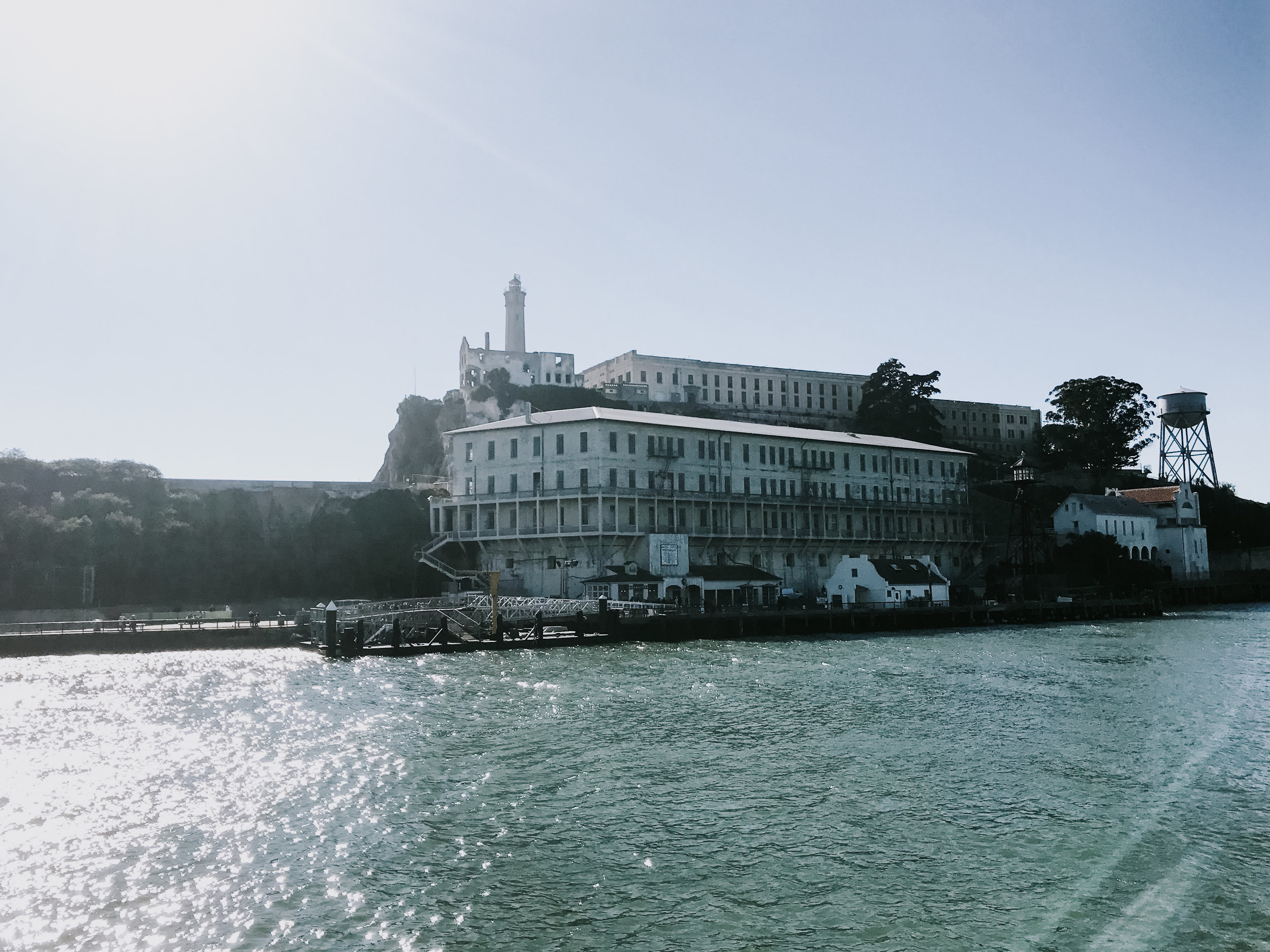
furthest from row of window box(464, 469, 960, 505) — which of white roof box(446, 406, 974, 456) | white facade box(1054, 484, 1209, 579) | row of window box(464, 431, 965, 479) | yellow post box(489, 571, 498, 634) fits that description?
yellow post box(489, 571, 498, 634)

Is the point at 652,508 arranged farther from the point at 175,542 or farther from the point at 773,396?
the point at 773,396

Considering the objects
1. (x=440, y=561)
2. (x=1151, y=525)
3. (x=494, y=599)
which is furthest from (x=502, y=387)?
(x=1151, y=525)

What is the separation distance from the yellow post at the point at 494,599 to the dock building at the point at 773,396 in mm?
51060

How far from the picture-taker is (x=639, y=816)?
1820cm

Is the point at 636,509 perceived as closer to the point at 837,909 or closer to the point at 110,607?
the point at 110,607

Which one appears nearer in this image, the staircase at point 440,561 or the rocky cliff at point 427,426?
the staircase at point 440,561

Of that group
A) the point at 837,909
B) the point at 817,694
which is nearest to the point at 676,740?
the point at 817,694

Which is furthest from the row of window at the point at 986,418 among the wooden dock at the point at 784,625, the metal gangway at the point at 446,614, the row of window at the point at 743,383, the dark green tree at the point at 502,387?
the metal gangway at the point at 446,614

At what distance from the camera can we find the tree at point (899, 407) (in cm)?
10912

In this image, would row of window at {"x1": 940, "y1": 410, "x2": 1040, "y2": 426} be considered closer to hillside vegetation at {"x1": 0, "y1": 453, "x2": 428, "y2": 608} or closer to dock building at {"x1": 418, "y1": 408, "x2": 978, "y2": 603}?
dock building at {"x1": 418, "y1": 408, "x2": 978, "y2": 603}

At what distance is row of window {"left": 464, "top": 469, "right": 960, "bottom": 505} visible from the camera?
6900cm

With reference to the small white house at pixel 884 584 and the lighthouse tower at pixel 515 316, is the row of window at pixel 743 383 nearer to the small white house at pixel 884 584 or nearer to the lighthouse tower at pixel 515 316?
the lighthouse tower at pixel 515 316

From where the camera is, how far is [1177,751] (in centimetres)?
2347

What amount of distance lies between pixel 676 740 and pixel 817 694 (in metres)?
9.58
